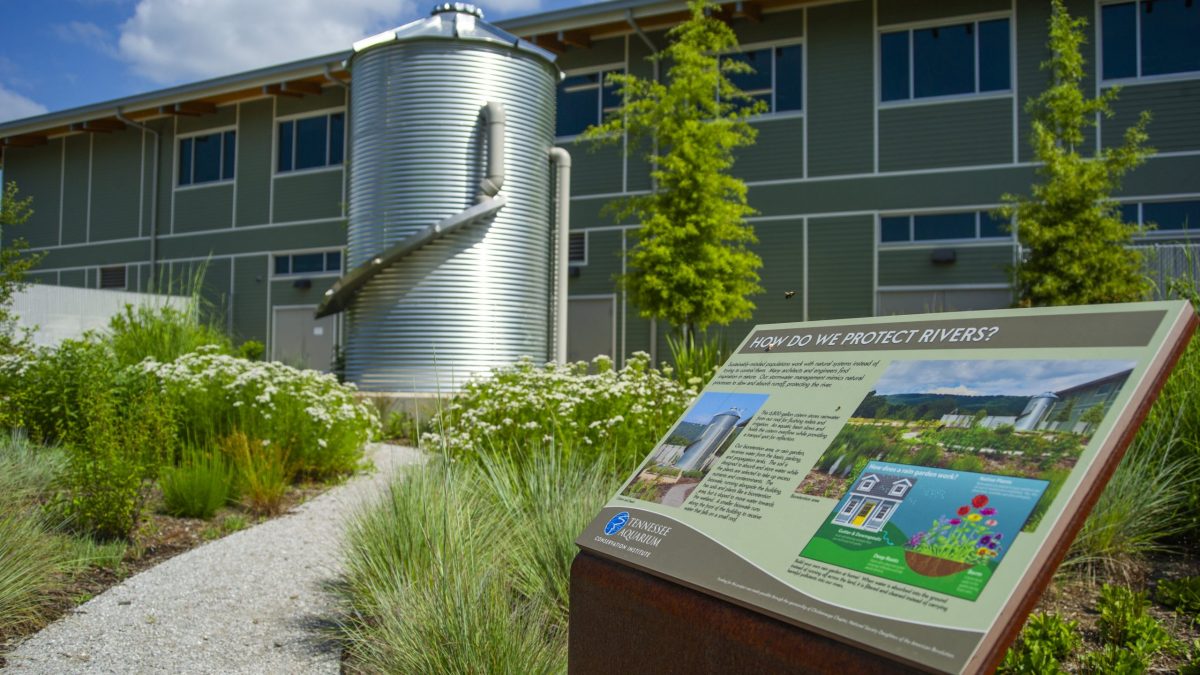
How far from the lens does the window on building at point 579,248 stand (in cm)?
2050

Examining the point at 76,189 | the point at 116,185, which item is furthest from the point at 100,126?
the point at 76,189

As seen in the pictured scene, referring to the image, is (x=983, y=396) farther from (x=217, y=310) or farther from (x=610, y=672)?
(x=217, y=310)

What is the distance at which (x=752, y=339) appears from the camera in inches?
139

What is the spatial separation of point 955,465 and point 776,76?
18.0 meters

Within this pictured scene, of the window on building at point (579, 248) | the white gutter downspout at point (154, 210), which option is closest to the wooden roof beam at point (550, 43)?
the window on building at point (579, 248)

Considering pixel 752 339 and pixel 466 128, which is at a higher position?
pixel 466 128

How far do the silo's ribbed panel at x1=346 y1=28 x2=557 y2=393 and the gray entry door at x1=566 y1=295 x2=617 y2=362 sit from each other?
5888 millimetres

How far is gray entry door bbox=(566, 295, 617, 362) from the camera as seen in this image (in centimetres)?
2019

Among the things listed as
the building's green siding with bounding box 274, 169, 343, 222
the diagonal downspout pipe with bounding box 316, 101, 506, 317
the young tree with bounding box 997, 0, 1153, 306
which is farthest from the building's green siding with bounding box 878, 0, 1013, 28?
the building's green siding with bounding box 274, 169, 343, 222

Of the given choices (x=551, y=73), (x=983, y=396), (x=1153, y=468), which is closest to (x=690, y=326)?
(x=551, y=73)

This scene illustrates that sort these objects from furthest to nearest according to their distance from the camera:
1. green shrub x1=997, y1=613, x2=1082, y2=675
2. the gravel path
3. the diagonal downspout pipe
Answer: the diagonal downspout pipe, the gravel path, green shrub x1=997, y1=613, x2=1082, y2=675

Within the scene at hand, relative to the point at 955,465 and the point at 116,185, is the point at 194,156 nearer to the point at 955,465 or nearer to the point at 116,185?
the point at 116,185

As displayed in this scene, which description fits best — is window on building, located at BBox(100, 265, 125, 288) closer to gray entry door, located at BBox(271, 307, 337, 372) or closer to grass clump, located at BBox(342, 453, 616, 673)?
gray entry door, located at BBox(271, 307, 337, 372)

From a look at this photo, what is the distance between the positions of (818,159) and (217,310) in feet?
54.1
